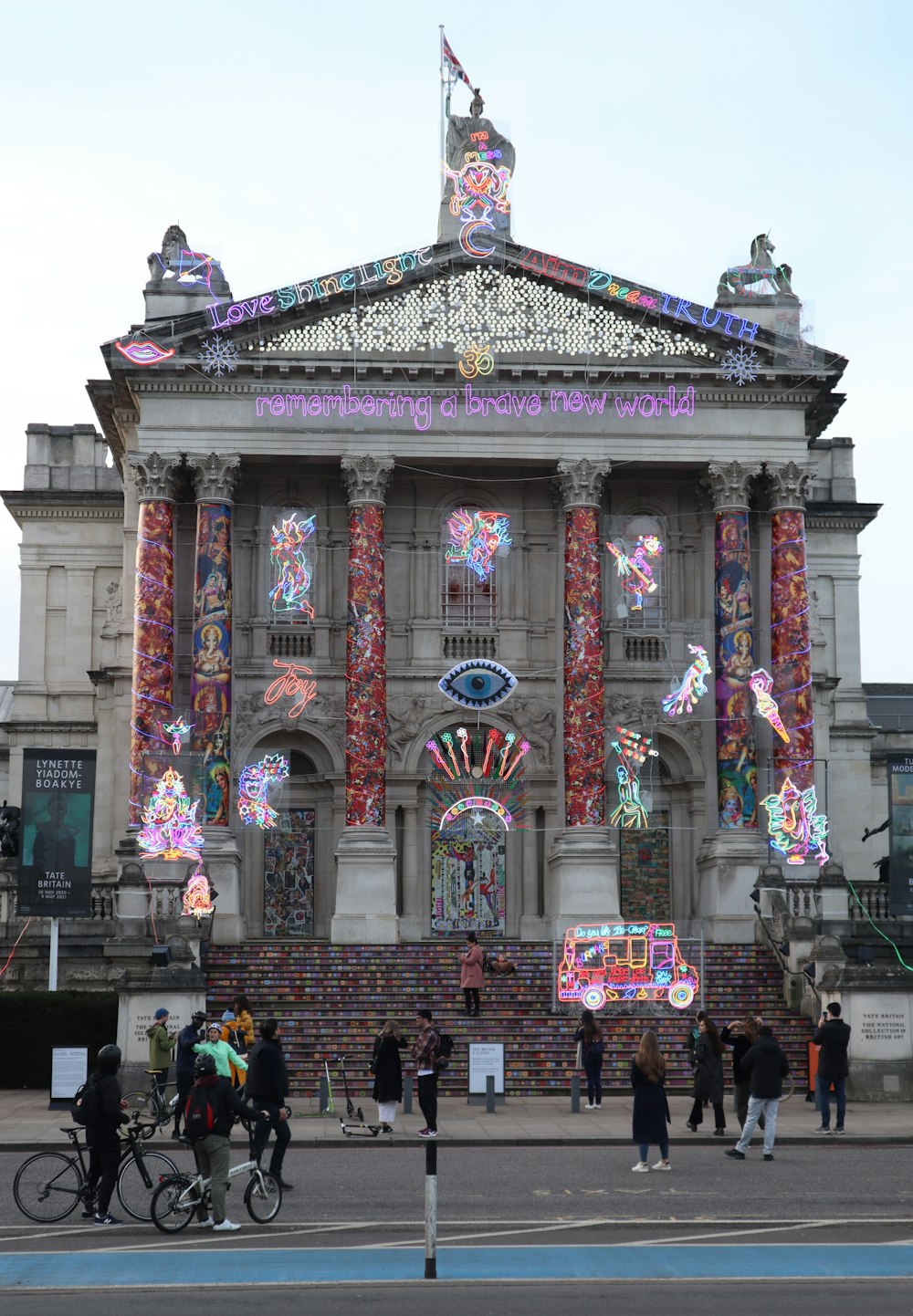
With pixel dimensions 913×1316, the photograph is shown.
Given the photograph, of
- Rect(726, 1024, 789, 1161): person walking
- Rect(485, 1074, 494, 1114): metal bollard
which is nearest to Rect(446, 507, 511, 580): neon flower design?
Rect(485, 1074, 494, 1114): metal bollard

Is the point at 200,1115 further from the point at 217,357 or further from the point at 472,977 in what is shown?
the point at 217,357

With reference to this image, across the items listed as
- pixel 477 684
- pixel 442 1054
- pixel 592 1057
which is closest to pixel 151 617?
pixel 477 684

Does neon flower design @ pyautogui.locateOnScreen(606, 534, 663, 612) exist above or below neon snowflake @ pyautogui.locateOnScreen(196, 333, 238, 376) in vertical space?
below

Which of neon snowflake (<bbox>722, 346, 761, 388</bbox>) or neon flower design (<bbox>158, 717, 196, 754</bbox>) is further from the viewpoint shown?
neon snowflake (<bbox>722, 346, 761, 388</bbox>)

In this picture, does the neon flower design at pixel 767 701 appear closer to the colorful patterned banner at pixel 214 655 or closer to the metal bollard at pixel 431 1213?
the colorful patterned banner at pixel 214 655

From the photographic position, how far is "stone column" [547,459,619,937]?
3972cm

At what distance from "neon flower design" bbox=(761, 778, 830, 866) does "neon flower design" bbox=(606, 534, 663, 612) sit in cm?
590

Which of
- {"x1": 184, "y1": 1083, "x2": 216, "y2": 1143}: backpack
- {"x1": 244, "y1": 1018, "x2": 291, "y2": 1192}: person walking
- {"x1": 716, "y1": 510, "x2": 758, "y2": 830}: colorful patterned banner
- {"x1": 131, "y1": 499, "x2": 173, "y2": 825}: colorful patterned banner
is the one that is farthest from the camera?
{"x1": 716, "y1": 510, "x2": 758, "y2": 830}: colorful patterned banner

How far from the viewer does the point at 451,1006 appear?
113ft

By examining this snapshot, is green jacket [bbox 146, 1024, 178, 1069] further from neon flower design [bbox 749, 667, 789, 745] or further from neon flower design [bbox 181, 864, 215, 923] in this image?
neon flower design [bbox 749, 667, 789, 745]

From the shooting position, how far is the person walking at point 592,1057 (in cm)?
2858

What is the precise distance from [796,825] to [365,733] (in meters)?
9.46

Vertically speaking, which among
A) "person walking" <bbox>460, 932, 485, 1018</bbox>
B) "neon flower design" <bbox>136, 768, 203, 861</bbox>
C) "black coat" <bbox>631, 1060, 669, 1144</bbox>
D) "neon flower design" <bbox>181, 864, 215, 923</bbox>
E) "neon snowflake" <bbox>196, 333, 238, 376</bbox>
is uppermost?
"neon snowflake" <bbox>196, 333, 238, 376</bbox>

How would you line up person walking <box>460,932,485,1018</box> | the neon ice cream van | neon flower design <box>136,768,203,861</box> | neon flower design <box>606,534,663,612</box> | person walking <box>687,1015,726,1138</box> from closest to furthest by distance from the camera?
person walking <box>687,1015,726,1138</box> → person walking <box>460,932,485,1018</box> → the neon ice cream van → neon flower design <box>136,768,203,861</box> → neon flower design <box>606,534,663,612</box>
